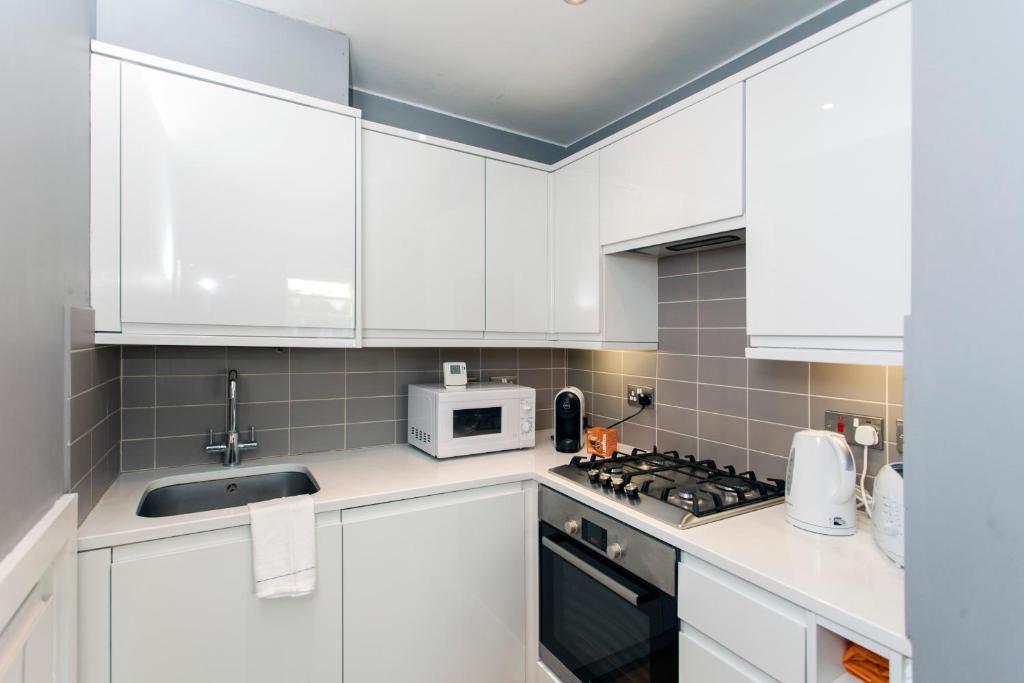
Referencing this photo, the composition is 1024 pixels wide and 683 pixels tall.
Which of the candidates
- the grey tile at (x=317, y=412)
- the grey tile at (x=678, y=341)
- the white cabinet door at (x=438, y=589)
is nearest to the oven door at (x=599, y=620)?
the white cabinet door at (x=438, y=589)

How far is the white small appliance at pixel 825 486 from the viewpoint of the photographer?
1.30m

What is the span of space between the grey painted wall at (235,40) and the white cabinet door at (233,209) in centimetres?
17

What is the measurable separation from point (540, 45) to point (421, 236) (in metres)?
0.84

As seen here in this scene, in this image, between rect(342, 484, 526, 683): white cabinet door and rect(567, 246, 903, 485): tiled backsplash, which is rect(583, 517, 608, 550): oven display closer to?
rect(342, 484, 526, 683): white cabinet door

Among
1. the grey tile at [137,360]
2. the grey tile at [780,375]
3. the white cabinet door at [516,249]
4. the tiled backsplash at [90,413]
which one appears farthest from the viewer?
the white cabinet door at [516,249]

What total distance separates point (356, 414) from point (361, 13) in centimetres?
153

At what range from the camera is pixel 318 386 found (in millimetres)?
2105

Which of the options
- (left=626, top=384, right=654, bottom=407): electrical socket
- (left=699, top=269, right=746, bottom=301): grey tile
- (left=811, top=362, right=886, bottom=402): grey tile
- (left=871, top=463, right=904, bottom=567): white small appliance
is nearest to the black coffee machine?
(left=626, top=384, right=654, bottom=407): electrical socket

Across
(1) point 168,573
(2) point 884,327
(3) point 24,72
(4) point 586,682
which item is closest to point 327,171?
(3) point 24,72

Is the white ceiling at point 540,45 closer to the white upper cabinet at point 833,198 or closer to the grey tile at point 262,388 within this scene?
the white upper cabinet at point 833,198

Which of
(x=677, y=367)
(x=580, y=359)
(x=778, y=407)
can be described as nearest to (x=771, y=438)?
(x=778, y=407)

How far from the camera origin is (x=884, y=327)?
46.1 inches

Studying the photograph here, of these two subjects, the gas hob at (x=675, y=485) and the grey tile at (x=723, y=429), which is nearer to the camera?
the gas hob at (x=675, y=485)

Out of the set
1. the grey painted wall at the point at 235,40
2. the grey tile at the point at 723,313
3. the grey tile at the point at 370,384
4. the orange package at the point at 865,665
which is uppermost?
the grey painted wall at the point at 235,40
